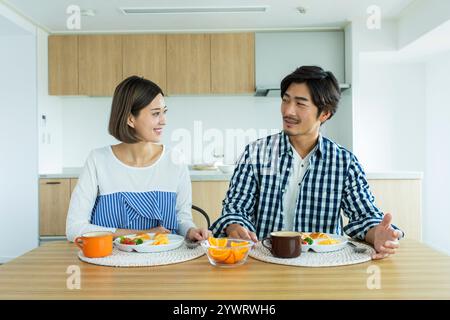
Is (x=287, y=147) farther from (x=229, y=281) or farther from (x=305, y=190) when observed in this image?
(x=229, y=281)

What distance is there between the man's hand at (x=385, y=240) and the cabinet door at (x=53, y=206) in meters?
3.36

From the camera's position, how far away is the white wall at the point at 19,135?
13.8ft

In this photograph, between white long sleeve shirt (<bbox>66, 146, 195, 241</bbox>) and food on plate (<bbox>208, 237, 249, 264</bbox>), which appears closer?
food on plate (<bbox>208, 237, 249, 264</bbox>)

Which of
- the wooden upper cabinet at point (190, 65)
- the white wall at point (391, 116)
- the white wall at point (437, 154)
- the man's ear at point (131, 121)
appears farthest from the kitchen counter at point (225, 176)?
the man's ear at point (131, 121)

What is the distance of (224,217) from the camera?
1.69 metres

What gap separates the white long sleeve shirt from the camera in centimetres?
192

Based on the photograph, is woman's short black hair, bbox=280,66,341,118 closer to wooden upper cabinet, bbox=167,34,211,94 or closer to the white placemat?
the white placemat

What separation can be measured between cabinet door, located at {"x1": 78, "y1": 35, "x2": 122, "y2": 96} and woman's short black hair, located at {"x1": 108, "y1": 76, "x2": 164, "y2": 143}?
2587 millimetres

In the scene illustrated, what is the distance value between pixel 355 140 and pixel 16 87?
325cm

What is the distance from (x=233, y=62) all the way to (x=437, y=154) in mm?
2207

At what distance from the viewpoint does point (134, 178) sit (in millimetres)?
1989

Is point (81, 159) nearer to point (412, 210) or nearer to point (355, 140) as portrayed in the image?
point (355, 140)

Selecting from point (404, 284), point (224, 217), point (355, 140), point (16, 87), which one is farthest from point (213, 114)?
point (404, 284)

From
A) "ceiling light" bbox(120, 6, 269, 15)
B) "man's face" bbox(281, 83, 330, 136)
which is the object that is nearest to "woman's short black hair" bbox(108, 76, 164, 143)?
"man's face" bbox(281, 83, 330, 136)
